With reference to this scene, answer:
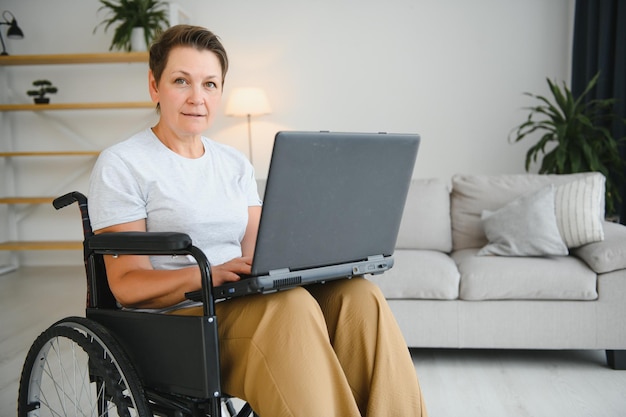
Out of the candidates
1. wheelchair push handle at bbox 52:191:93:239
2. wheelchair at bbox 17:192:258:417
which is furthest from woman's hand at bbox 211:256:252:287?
wheelchair push handle at bbox 52:191:93:239

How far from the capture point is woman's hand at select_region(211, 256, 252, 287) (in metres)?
1.27

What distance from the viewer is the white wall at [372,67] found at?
4.73m

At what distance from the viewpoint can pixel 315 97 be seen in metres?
4.98

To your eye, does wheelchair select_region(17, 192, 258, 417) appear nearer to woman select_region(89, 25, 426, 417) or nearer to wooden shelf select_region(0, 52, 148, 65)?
woman select_region(89, 25, 426, 417)

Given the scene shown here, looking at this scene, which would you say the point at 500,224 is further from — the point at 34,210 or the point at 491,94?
the point at 34,210

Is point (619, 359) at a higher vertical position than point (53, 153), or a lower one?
lower

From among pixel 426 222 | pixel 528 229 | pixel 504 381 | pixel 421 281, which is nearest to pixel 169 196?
pixel 421 281

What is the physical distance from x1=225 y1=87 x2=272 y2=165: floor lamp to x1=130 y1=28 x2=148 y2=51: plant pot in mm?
752

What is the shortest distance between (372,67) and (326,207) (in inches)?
152

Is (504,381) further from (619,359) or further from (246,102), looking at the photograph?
(246,102)

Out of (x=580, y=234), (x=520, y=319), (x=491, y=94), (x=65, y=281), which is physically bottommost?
(x=65, y=281)

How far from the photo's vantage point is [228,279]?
129 cm

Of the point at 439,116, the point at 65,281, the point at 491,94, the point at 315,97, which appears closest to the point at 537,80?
the point at 491,94

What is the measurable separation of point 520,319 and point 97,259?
70.9 inches
